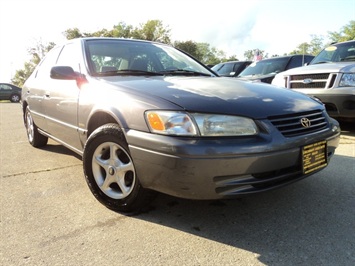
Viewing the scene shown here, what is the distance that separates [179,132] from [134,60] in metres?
A: 1.56

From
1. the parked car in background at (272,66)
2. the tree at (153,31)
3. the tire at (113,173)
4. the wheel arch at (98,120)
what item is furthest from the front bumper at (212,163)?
the tree at (153,31)

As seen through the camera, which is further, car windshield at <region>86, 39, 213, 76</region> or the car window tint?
the car window tint

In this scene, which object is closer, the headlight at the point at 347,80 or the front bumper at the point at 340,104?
the front bumper at the point at 340,104

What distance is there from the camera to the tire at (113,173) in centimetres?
243

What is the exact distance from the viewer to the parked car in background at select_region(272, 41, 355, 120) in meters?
4.90

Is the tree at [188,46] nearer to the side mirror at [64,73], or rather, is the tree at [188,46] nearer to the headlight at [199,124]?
the side mirror at [64,73]

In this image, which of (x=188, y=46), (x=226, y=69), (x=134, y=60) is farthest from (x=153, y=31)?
(x=134, y=60)

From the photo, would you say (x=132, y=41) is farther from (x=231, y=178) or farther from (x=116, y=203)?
(x=231, y=178)

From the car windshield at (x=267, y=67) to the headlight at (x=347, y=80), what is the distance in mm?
2877

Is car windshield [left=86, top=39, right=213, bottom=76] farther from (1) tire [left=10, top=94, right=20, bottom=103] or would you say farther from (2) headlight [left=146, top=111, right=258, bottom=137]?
(1) tire [left=10, top=94, right=20, bottom=103]

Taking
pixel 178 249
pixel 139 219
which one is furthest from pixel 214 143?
pixel 139 219

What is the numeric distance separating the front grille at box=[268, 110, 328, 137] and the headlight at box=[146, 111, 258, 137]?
8.6 inches

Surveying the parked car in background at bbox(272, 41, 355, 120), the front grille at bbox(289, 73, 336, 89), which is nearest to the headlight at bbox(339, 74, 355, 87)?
the parked car in background at bbox(272, 41, 355, 120)

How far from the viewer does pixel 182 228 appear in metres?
2.32
